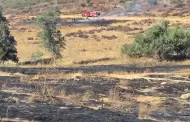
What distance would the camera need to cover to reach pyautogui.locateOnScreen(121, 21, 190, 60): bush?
45.3 metres

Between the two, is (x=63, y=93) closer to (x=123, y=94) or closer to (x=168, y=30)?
(x=123, y=94)

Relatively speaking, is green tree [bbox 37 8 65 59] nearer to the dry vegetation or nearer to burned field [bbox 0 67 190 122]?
the dry vegetation

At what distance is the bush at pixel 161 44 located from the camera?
45312 mm

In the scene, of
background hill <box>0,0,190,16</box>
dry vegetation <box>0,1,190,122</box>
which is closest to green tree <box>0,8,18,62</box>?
dry vegetation <box>0,1,190,122</box>

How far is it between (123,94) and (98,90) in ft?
5.32

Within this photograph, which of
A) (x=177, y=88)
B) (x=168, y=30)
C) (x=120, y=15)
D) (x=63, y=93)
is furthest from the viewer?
(x=120, y=15)

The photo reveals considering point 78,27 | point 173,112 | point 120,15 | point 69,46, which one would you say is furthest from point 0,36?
point 120,15

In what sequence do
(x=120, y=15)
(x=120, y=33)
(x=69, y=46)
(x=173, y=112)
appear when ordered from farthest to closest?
(x=120, y=15) < (x=120, y=33) < (x=69, y=46) < (x=173, y=112)

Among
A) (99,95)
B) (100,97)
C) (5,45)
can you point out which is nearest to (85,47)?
(5,45)

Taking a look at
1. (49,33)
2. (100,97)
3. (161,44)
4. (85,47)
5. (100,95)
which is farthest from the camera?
(85,47)

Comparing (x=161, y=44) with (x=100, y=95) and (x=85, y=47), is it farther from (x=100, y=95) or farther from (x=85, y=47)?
(x=100, y=95)

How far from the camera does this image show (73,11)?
14362cm

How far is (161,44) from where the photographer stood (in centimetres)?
4584

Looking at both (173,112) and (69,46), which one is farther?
(69,46)
